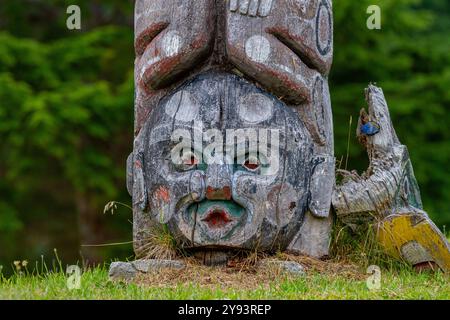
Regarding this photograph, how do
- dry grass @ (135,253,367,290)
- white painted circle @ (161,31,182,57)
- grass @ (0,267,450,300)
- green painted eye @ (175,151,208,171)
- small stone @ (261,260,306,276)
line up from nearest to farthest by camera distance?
grass @ (0,267,450,300)
dry grass @ (135,253,367,290)
small stone @ (261,260,306,276)
green painted eye @ (175,151,208,171)
white painted circle @ (161,31,182,57)

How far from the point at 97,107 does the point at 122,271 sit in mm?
5850

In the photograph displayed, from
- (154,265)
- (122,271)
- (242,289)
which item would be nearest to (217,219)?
(154,265)

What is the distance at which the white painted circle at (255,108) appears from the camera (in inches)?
282

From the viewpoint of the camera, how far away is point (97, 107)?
12484mm

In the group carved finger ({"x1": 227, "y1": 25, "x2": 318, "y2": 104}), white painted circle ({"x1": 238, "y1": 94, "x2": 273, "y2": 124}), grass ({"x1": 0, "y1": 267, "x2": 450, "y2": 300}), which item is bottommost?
grass ({"x1": 0, "y1": 267, "x2": 450, "y2": 300})

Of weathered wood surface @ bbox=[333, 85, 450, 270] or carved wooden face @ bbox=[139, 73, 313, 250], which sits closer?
carved wooden face @ bbox=[139, 73, 313, 250]

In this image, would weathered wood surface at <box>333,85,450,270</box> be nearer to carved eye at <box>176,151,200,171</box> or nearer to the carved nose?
the carved nose

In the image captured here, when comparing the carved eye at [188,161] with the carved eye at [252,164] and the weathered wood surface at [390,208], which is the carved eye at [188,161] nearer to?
the carved eye at [252,164]

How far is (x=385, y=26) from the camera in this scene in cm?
1394

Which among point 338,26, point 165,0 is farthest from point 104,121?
point 165,0

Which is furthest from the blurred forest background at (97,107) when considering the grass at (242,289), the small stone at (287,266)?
the small stone at (287,266)

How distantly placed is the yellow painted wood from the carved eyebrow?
238cm

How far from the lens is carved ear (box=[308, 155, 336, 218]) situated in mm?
7199

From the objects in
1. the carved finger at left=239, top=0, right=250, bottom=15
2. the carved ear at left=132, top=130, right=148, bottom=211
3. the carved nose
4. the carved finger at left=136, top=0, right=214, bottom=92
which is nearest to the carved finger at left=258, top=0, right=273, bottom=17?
the carved finger at left=239, top=0, right=250, bottom=15
